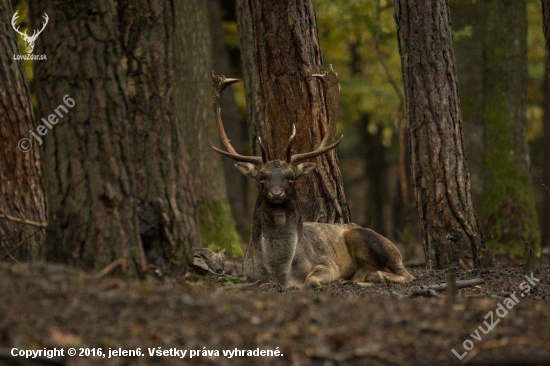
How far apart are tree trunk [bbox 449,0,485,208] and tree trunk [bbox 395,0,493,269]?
16.7 ft

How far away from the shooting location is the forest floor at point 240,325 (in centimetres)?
534

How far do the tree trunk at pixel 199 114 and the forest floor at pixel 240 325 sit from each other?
8.81m

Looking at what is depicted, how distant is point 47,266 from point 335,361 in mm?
2456

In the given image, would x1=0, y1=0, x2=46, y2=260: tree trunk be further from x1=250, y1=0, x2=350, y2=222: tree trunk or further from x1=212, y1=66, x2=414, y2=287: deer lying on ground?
x1=250, y1=0, x2=350, y2=222: tree trunk

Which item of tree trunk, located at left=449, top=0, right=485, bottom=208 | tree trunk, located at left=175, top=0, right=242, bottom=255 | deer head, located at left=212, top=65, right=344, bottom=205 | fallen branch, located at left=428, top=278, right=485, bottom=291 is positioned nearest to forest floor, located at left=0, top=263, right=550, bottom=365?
fallen branch, located at left=428, top=278, right=485, bottom=291

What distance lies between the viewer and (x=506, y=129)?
15156 millimetres

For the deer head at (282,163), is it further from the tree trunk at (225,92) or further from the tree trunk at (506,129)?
the tree trunk at (225,92)

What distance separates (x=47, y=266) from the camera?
6.29m

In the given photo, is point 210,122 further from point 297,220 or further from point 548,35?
point 548,35

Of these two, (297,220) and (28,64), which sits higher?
(28,64)

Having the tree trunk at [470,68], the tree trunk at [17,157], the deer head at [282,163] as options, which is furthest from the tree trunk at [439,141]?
the tree trunk at [470,68]

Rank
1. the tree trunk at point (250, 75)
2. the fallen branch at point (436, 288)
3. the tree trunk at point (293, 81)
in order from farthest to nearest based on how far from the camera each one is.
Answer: the tree trunk at point (250, 75), the tree trunk at point (293, 81), the fallen branch at point (436, 288)

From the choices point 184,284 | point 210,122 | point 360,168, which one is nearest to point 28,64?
point 210,122

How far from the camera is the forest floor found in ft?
17.5
